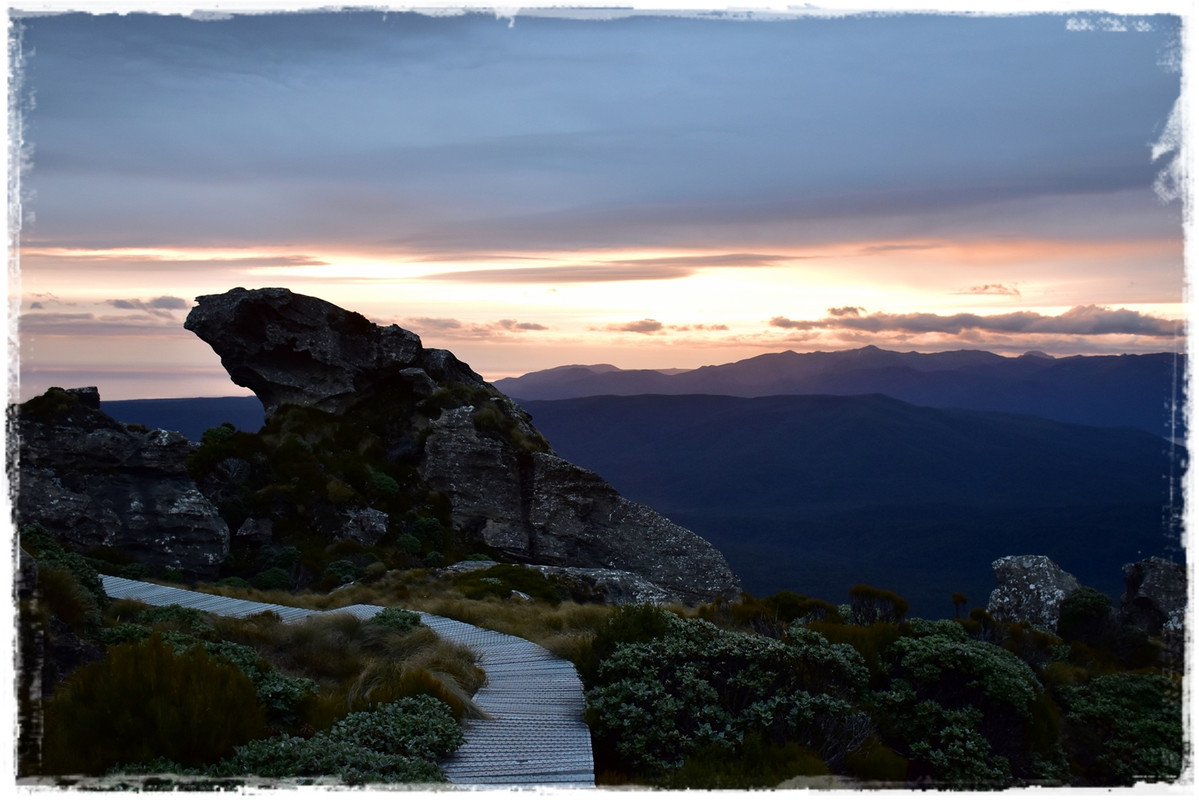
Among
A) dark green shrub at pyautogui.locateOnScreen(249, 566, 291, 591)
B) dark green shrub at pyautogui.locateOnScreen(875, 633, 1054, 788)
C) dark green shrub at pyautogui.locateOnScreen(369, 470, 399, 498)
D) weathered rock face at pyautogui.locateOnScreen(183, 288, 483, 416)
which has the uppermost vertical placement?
weathered rock face at pyautogui.locateOnScreen(183, 288, 483, 416)

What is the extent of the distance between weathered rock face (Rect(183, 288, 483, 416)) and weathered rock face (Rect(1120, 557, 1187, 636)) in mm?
27810

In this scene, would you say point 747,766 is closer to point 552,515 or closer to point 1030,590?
point 1030,590

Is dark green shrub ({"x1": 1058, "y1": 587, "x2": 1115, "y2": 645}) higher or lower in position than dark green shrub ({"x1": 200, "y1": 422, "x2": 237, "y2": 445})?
lower

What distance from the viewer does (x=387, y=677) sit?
10.4m

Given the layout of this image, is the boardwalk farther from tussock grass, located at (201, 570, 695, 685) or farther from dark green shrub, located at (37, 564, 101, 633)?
dark green shrub, located at (37, 564, 101, 633)

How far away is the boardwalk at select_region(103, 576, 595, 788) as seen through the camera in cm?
784

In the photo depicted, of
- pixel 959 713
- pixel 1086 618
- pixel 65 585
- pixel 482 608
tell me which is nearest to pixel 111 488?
pixel 482 608

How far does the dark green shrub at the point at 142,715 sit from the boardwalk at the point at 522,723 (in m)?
1.97

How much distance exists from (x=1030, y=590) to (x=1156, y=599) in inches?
130

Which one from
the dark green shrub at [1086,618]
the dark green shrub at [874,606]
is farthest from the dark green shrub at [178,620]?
the dark green shrub at [1086,618]

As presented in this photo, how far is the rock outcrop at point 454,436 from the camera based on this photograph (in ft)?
117

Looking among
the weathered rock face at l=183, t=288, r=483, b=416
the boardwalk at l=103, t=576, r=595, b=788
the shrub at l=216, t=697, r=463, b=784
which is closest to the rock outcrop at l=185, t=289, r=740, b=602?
the weathered rock face at l=183, t=288, r=483, b=416

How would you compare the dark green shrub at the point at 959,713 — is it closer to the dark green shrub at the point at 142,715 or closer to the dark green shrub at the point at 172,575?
the dark green shrub at the point at 142,715

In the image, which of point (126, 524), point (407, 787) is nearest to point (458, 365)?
point (126, 524)
